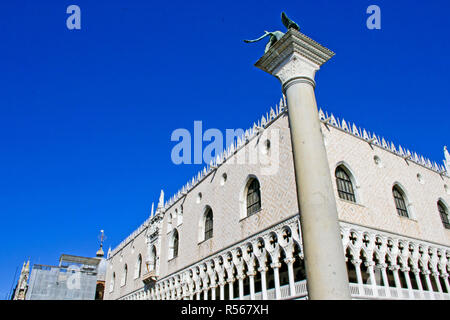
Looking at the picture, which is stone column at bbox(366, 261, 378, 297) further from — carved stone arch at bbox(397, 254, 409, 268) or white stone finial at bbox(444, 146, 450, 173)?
white stone finial at bbox(444, 146, 450, 173)

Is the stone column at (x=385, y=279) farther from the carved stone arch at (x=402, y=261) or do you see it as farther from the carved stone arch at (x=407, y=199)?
the carved stone arch at (x=407, y=199)

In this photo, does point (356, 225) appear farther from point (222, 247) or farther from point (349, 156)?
point (222, 247)

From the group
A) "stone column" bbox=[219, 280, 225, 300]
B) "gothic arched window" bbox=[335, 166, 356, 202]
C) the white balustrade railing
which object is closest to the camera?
the white balustrade railing

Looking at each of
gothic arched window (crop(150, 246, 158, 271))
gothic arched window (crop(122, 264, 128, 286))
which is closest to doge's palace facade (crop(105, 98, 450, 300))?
gothic arched window (crop(150, 246, 158, 271))

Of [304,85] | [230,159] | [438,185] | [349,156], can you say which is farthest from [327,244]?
[438,185]

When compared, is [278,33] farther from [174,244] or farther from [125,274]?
[125,274]

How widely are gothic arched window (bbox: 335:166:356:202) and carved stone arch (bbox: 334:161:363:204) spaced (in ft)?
0.26

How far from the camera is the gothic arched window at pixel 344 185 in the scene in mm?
13383

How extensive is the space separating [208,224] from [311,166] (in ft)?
45.8

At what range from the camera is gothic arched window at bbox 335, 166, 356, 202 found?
1338cm

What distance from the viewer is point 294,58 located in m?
6.12

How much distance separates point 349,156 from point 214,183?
7213mm

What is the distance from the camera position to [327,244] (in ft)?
15.0
